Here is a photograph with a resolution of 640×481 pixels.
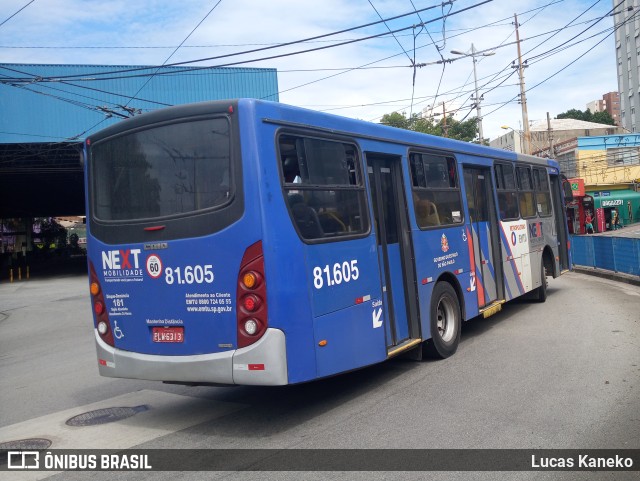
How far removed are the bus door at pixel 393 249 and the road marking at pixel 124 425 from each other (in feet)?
6.93

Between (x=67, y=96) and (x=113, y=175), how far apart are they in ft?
82.6

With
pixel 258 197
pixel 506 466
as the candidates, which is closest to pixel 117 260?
pixel 258 197

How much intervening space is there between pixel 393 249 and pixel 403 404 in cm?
204

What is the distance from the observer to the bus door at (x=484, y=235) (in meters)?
10.1

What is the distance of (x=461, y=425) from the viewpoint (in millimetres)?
5656

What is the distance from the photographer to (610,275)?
18500mm

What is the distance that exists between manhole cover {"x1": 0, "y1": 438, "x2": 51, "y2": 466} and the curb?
15045 millimetres

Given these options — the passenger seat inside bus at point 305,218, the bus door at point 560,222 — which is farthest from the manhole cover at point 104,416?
the bus door at point 560,222

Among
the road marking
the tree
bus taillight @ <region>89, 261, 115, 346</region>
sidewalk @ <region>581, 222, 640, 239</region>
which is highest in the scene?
the tree

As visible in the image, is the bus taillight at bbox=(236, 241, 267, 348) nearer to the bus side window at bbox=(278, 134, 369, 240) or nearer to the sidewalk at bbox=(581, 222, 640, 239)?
the bus side window at bbox=(278, 134, 369, 240)

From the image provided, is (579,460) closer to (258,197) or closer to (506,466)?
(506,466)

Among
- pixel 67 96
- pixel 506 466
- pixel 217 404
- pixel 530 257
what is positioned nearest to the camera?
pixel 506 466

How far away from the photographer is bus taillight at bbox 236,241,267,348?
548cm

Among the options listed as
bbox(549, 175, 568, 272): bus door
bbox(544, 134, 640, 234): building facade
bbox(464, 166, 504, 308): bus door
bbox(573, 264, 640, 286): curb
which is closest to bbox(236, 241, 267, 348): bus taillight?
bbox(464, 166, 504, 308): bus door
